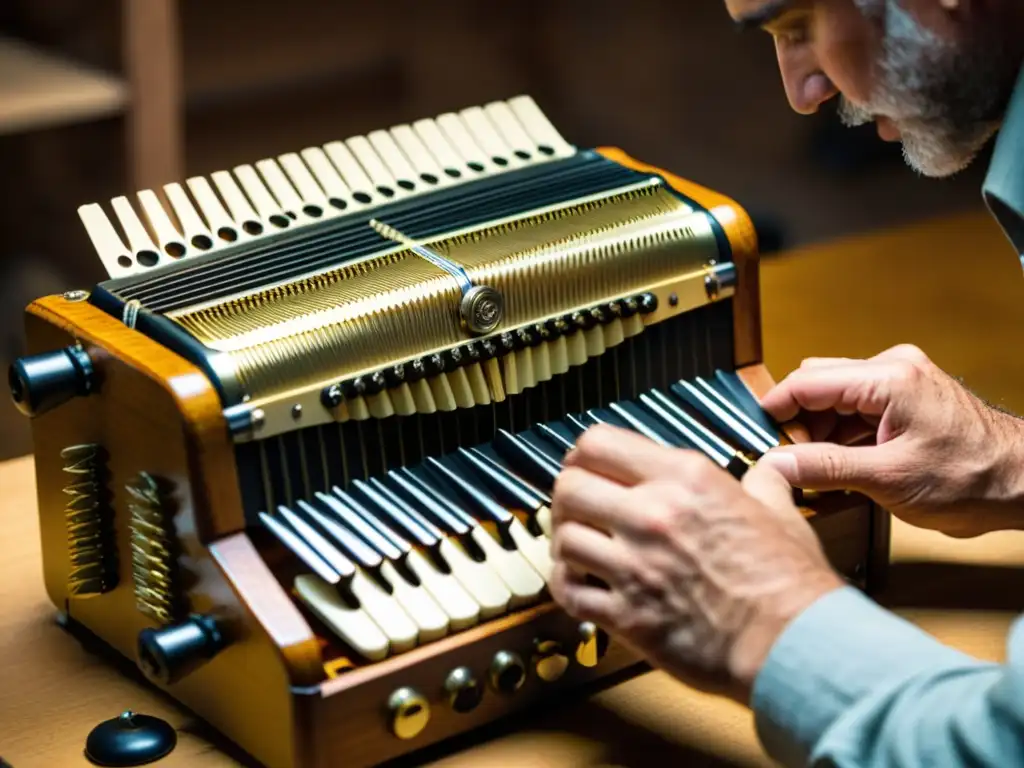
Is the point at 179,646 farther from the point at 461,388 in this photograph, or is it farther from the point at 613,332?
the point at 613,332

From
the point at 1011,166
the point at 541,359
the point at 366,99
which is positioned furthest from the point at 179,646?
the point at 366,99

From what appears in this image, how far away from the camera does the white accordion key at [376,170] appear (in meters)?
1.67

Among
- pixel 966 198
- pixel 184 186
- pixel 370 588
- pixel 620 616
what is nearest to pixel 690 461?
pixel 620 616

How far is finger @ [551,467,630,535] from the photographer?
1.26 m

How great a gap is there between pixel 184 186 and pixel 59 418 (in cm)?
30

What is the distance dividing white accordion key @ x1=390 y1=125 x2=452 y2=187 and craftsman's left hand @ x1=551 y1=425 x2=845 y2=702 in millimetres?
486

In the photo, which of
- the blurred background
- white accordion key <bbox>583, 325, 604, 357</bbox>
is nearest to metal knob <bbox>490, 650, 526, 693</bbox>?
white accordion key <bbox>583, 325, 604, 357</bbox>

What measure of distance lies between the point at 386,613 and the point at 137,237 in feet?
1.56

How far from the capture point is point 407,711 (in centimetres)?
132

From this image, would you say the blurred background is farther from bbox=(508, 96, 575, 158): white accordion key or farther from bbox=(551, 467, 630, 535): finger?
bbox=(551, 467, 630, 535): finger

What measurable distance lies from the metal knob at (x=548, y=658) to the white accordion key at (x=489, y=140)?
0.57 m

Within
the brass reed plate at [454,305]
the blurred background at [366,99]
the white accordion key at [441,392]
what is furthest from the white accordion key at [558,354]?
the blurred background at [366,99]

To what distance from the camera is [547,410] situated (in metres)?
1.57

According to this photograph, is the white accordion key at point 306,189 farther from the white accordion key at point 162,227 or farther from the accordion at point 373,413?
the white accordion key at point 162,227
